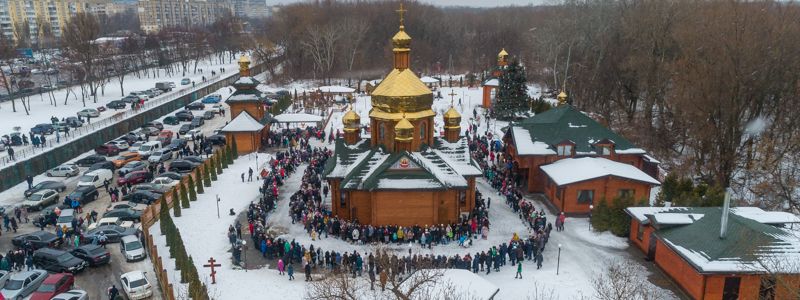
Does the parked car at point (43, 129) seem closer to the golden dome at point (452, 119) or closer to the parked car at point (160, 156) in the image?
the parked car at point (160, 156)

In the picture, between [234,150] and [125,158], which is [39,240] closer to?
[125,158]

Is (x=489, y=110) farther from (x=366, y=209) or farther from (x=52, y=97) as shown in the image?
(x=52, y=97)

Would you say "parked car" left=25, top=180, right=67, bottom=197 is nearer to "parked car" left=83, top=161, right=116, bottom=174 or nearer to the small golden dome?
"parked car" left=83, top=161, right=116, bottom=174

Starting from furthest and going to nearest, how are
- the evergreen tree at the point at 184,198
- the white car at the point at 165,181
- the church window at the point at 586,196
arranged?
the white car at the point at 165,181, the evergreen tree at the point at 184,198, the church window at the point at 586,196

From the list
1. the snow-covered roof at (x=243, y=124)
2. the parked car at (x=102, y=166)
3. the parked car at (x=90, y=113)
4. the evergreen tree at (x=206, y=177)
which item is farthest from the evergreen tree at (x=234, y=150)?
the parked car at (x=90, y=113)

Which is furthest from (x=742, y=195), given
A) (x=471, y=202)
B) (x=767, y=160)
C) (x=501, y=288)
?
(x=501, y=288)

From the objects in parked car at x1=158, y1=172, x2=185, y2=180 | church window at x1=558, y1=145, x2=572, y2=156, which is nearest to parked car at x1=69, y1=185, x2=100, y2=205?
parked car at x1=158, y1=172, x2=185, y2=180
